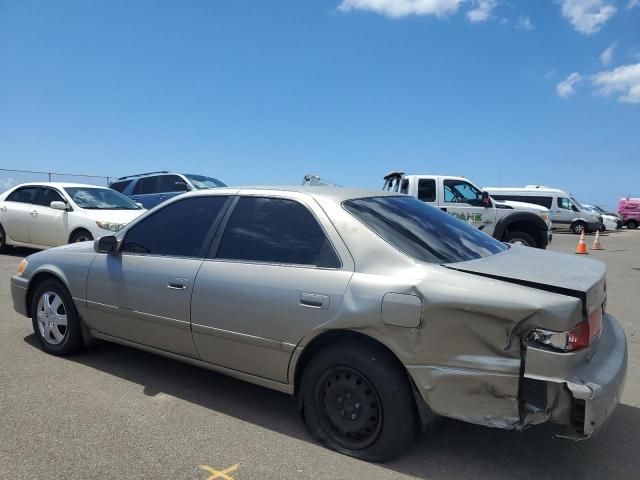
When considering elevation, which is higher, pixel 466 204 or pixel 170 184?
pixel 170 184

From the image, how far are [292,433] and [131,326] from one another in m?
1.56

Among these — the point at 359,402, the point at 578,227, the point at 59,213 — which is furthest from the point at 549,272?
the point at 578,227

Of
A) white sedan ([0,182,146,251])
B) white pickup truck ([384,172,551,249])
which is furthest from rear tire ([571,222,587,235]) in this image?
white sedan ([0,182,146,251])

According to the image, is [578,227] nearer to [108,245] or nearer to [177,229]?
[177,229]

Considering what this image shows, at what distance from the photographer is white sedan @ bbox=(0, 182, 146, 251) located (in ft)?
32.3

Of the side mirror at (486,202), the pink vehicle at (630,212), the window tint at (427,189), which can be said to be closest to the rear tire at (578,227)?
the pink vehicle at (630,212)

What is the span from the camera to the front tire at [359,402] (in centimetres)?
289

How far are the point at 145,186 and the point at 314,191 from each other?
1233 centimetres

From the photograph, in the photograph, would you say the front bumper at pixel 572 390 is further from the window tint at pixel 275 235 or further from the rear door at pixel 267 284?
the window tint at pixel 275 235

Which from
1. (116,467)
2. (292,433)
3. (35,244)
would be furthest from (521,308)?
(35,244)

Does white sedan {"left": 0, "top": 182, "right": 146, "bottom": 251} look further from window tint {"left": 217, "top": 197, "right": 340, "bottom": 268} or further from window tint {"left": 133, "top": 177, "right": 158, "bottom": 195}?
window tint {"left": 217, "top": 197, "right": 340, "bottom": 268}

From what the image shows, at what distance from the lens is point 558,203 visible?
2955 centimetres

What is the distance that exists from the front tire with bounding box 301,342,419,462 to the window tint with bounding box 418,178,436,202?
1094 cm

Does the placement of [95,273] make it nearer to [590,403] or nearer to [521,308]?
[521,308]
